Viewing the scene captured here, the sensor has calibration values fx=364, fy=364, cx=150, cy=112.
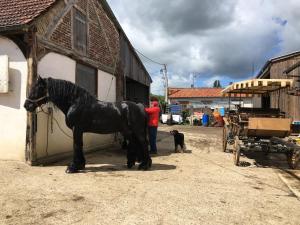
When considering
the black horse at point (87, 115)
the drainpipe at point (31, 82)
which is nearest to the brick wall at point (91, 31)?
the drainpipe at point (31, 82)

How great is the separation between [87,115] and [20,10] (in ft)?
12.3

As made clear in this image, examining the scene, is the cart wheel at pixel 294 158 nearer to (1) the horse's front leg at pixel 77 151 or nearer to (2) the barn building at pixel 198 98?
(1) the horse's front leg at pixel 77 151

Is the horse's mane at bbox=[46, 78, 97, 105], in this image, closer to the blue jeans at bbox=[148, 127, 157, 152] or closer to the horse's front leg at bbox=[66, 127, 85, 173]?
the horse's front leg at bbox=[66, 127, 85, 173]

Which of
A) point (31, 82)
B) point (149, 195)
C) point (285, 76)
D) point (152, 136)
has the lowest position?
point (149, 195)

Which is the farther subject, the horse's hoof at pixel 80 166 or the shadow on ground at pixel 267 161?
the shadow on ground at pixel 267 161

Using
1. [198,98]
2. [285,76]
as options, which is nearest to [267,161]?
[285,76]

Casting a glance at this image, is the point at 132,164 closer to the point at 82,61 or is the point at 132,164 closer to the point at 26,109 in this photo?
the point at 26,109

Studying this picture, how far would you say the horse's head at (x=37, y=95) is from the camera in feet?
29.1

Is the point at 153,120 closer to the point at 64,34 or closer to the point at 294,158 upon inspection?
the point at 64,34

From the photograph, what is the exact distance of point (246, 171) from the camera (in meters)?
9.52

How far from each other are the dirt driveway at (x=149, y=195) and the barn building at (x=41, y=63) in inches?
33.3

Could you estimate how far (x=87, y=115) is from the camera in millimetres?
9195

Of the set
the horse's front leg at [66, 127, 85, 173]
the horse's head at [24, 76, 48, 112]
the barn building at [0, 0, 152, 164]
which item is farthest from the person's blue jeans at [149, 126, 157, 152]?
the horse's head at [24, 76, 48, 112]

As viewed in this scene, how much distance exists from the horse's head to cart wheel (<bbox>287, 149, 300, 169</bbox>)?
264 inches
